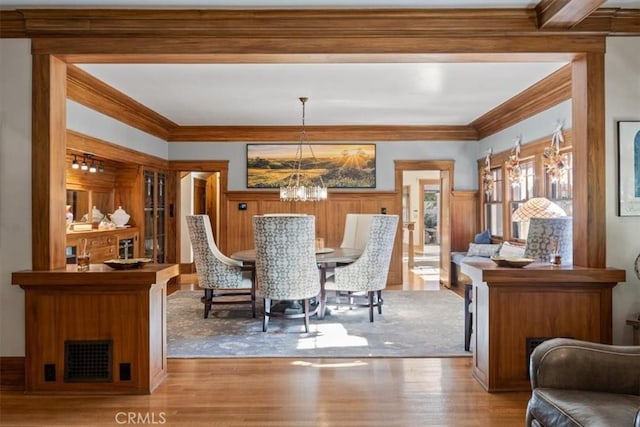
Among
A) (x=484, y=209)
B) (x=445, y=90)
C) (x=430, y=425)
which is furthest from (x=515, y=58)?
(x=484, y=209)

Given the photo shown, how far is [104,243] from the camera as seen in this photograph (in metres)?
5.68

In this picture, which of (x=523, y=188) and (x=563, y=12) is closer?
(x=563, y=12)

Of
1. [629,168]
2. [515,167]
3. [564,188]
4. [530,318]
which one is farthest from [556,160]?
[530,318]

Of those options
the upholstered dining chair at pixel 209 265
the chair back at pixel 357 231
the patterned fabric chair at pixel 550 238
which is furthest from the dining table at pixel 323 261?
the patterned fabric chair at pixel 550 238

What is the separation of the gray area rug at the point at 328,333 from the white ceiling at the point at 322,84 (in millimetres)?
2548

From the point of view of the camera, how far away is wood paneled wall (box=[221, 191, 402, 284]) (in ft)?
25.1

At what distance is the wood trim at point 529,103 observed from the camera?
469cm

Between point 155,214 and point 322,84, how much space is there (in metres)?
3.66

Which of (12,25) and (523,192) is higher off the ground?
(12,25)

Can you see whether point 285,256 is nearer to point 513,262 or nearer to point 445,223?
point 513,262

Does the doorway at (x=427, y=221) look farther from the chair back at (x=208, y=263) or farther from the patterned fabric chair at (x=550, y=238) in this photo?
the patterned fabric chair at (x=550, y=238)

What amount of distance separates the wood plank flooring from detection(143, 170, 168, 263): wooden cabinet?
3809 millimetres

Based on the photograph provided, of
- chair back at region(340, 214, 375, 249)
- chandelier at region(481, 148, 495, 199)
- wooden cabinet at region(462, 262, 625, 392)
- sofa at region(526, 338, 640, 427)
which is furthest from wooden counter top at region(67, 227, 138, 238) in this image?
chandelier at region(481, 148, 495, 199)

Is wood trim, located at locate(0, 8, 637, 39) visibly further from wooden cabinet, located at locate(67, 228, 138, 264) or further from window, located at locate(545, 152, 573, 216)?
wooden cabinet, located at locate(67, 228, 138, 264)
